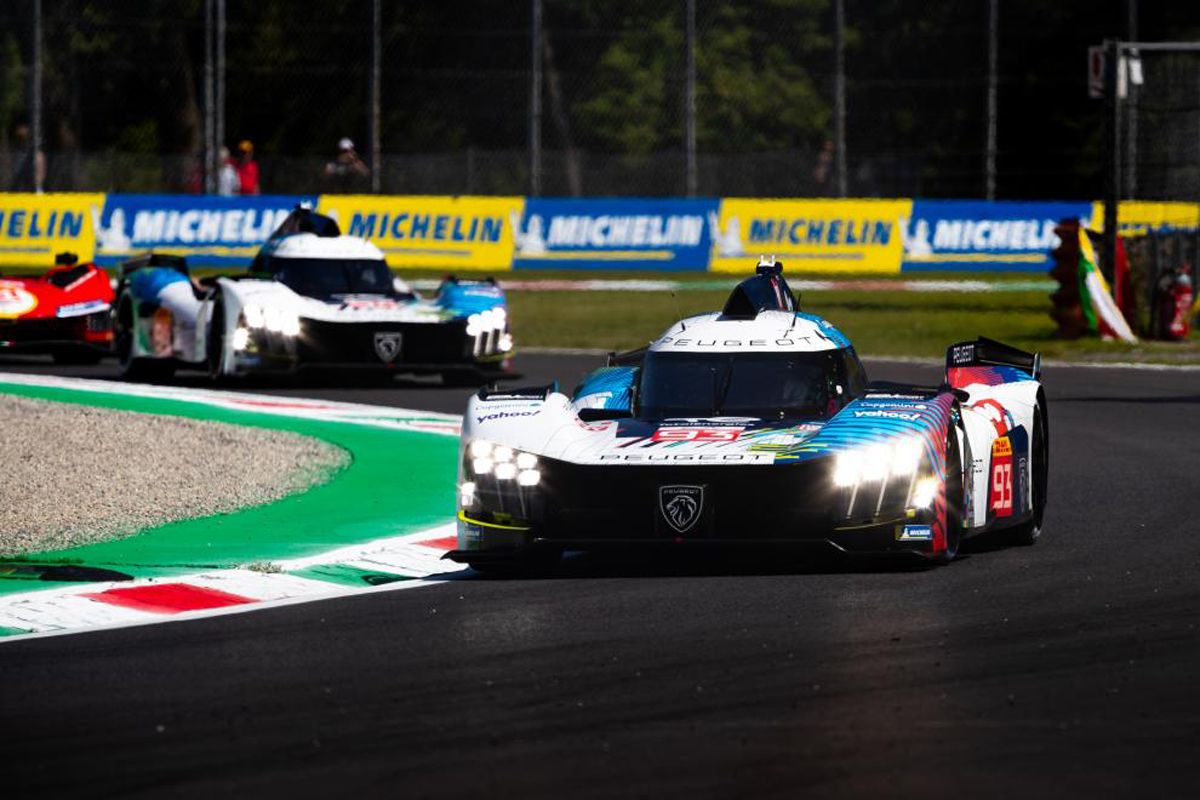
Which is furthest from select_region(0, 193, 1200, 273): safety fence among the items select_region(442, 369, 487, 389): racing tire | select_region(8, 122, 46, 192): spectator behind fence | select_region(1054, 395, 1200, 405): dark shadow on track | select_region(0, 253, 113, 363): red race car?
select_region(1054, 395, 1200, 405): dark shadow on track

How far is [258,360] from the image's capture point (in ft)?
68.1

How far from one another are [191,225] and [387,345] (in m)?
16.6

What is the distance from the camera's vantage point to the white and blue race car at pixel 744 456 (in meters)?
10.0

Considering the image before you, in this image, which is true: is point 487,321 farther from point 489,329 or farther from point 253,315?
point 253,315

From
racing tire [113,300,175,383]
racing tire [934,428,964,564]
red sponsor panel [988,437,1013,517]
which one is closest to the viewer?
racing tire [934,428,964,564]

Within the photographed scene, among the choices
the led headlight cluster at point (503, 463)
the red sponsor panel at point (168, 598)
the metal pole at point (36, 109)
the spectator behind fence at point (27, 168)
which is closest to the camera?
the red sponsor panel at point (168, 598)

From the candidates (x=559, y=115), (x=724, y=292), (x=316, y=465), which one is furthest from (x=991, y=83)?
(x=316, y=465)

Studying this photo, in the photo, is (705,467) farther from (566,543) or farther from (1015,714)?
(1015,714)

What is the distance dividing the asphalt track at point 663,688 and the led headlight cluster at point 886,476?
1.06 ft

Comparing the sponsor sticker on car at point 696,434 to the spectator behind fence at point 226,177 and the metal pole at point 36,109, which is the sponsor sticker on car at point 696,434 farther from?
the metal pole at point 36,109

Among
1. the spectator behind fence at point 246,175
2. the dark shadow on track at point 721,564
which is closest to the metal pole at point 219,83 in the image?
the spectator behind fence at point 246,175

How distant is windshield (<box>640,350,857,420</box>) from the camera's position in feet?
35.9

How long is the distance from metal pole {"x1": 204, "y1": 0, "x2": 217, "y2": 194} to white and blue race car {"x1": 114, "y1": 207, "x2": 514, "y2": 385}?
14336mm

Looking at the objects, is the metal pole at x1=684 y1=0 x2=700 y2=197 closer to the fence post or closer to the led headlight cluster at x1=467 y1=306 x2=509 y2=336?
the fence post
